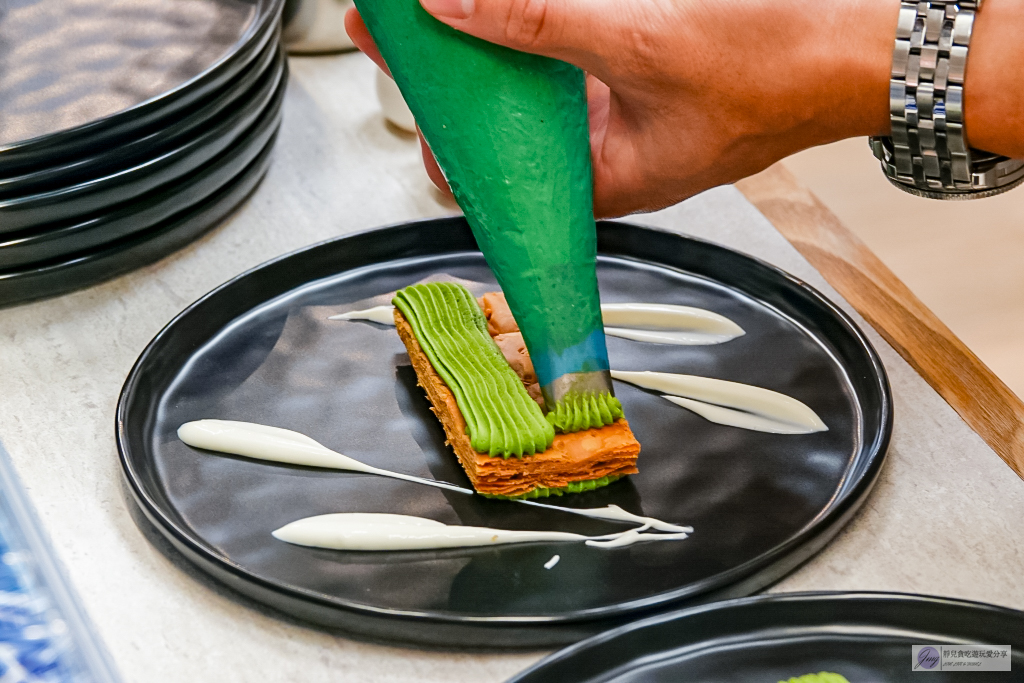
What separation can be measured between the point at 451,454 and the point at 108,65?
62 centimetres

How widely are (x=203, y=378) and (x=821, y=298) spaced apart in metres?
0.61

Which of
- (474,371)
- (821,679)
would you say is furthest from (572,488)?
(821,679)

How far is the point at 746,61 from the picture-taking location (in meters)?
0.75

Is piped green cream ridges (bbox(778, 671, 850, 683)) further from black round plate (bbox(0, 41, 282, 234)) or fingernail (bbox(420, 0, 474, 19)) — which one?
black round plate (bbox(0, 41, 282, 234))

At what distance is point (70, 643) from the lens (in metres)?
0.65

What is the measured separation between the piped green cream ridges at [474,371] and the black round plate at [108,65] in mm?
305

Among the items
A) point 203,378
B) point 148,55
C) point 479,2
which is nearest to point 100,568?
point 203,378

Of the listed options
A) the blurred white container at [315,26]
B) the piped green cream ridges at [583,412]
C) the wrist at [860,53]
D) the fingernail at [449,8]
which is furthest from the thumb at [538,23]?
the blurred white container at [315,26]

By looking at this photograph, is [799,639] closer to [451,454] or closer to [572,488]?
[572,488]

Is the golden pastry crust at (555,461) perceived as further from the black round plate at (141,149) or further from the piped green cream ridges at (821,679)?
the black round plate at (141,149)

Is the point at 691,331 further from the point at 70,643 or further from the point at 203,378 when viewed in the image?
the point at 70,643

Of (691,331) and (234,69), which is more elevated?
(234,69)

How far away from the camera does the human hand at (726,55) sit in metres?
0.72

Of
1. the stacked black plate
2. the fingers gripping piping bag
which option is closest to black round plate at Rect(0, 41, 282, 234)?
the stacked black plate
